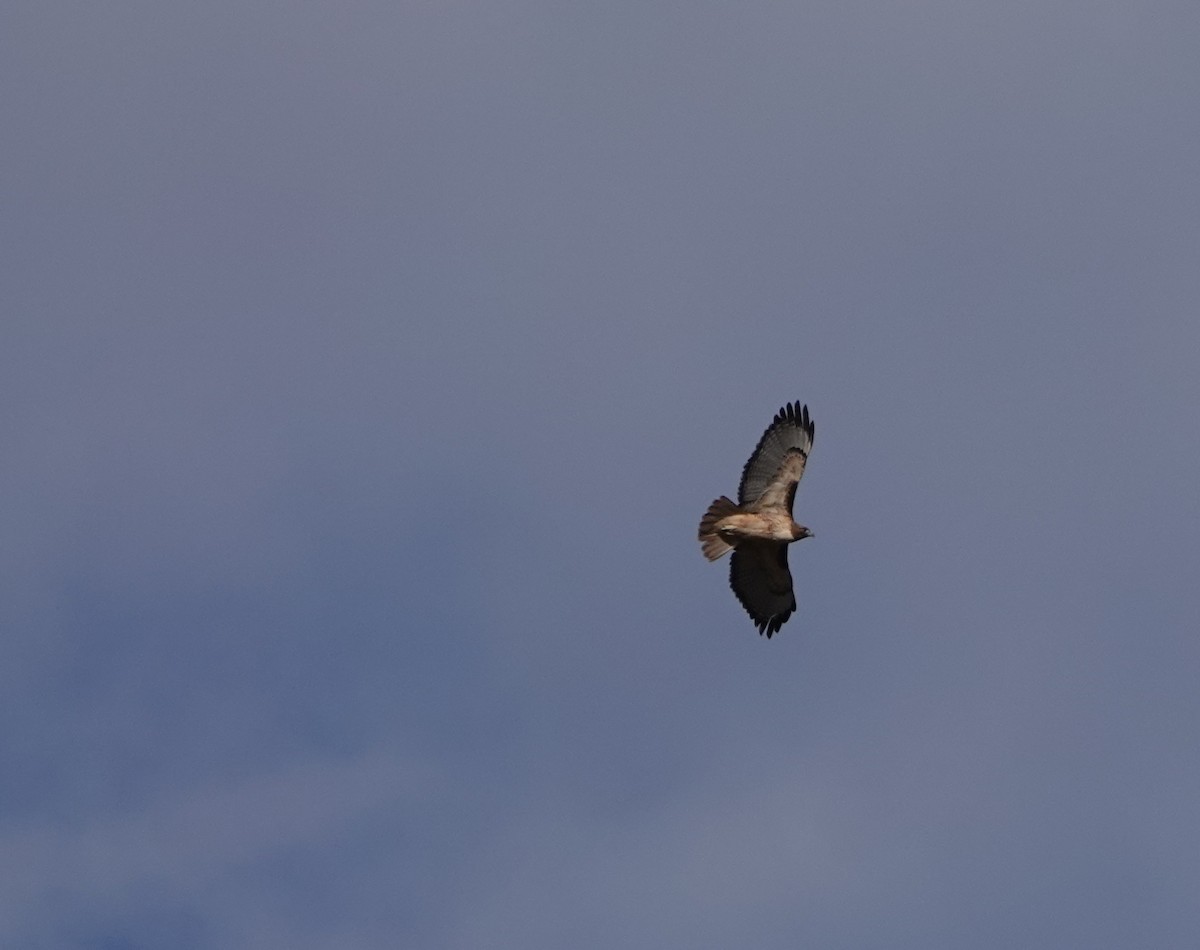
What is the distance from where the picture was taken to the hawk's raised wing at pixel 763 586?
170 ft

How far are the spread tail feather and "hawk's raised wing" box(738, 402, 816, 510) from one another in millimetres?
535

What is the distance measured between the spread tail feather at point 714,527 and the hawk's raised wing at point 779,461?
1.75 ft

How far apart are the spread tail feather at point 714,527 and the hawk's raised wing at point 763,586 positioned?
4.29 feet

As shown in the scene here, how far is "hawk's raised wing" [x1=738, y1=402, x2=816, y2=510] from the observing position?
50750mm

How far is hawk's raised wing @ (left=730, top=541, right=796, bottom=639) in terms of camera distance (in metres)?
51.8

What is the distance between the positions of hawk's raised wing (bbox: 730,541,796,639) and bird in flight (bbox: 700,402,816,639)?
2cm

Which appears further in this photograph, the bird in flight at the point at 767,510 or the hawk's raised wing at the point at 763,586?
the hawk's raised wing at the point at 763,586

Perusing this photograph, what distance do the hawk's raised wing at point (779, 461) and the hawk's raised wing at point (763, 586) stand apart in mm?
1345

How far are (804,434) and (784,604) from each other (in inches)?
156

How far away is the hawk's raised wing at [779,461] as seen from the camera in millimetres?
50750

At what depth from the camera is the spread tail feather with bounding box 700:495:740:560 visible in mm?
50094

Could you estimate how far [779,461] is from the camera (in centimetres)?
5094

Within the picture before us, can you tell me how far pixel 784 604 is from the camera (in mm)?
52594

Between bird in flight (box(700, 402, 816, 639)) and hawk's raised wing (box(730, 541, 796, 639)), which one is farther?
hawk's raised wing (box(730, 541, 796, 639))
